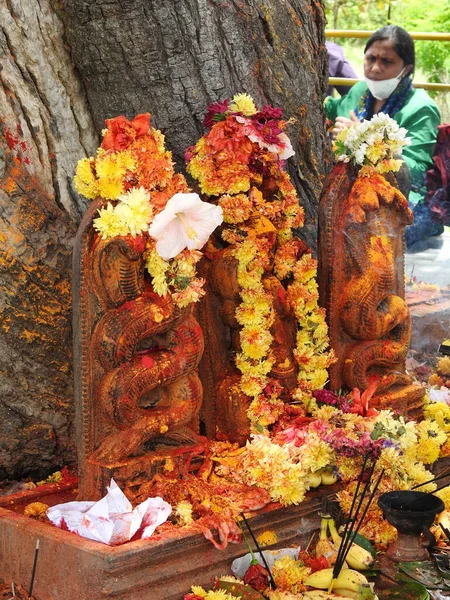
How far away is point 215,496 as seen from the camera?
11.9ft

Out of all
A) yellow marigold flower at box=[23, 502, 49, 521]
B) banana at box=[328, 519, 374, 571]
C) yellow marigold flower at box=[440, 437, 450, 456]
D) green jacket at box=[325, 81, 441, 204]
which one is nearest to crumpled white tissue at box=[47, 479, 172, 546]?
yellow marigold flower at box=[23, 502, 49, 521]

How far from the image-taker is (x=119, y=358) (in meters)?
3.56

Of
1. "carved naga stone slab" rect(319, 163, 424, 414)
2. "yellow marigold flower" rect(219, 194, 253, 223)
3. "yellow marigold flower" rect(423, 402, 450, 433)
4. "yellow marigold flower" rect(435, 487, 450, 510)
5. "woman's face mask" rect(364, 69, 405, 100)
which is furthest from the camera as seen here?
"woman's face mask" rect(364, 69, 405, 100)

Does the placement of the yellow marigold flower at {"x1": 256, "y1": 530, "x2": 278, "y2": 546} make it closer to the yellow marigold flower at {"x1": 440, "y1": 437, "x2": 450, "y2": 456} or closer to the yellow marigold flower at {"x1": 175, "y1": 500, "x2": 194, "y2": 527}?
the yellow marigold flower at {"x1": 175, "y1": 500, "x2": 194, "y2": 527}

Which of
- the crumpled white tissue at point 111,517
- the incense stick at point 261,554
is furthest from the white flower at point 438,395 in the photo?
the crumpled white tissue at point 111,517

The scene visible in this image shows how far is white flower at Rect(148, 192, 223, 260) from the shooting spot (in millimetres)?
3504

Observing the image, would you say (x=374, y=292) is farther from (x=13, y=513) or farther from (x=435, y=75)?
(x=435, y=75)

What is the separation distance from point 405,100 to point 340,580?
5764 millimetres

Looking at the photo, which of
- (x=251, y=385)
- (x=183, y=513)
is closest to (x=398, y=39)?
(x=251, y=385)

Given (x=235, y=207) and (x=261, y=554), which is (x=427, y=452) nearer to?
(x=261, y=554)

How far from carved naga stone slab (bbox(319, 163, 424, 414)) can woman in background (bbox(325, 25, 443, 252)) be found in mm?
3975

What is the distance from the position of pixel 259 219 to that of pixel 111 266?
29.5 inches

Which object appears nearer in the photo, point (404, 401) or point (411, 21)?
point (404, 401)

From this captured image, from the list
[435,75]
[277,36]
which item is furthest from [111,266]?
[435,75]
